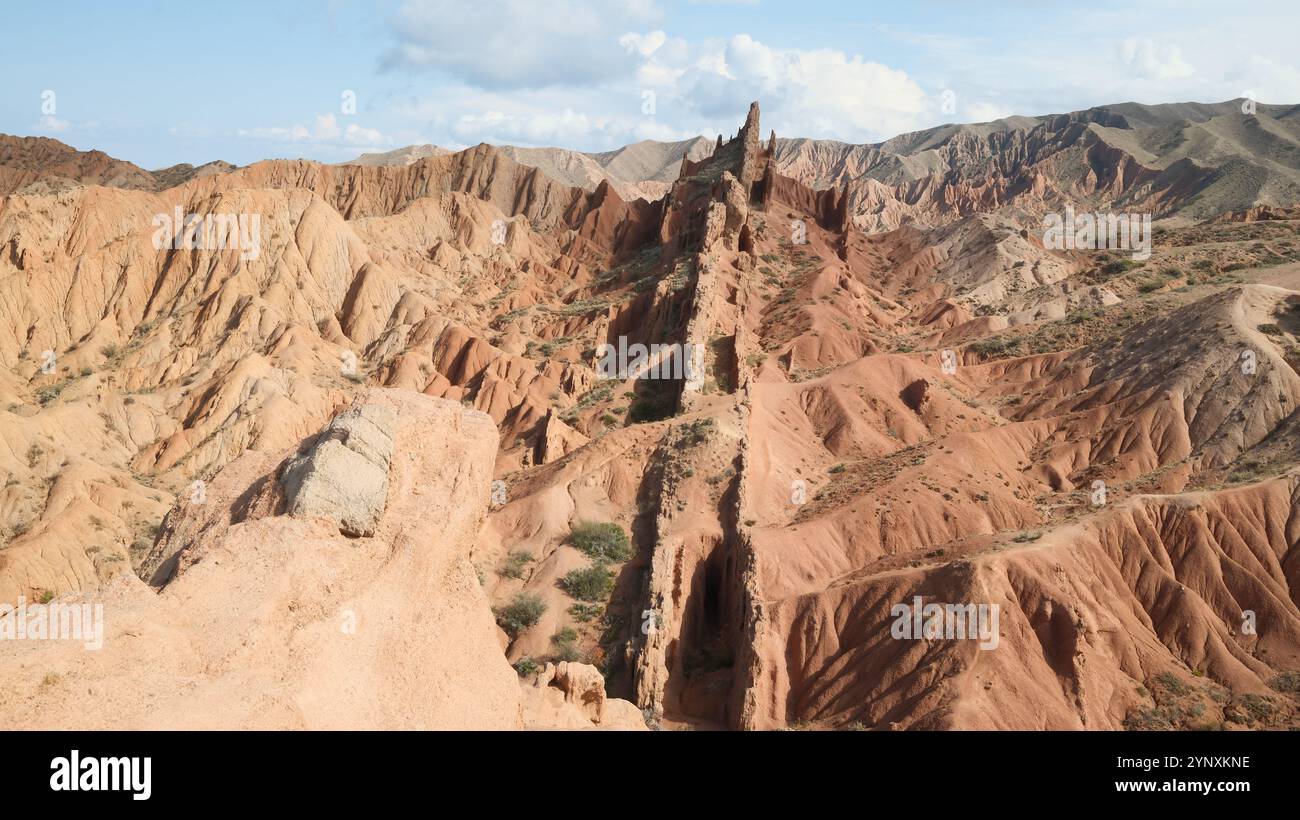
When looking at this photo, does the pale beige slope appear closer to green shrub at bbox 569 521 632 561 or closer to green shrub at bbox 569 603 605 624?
green shrub at bbox 569 603 605 624

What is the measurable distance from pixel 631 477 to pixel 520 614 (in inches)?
349

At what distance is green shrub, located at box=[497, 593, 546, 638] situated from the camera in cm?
3228

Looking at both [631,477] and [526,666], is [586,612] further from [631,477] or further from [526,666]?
[631,477]

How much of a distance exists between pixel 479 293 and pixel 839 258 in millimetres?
37261

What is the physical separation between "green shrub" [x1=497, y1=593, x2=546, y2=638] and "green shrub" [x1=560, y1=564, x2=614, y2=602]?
1.23 metres

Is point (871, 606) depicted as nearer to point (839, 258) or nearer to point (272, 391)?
point (272, 391)

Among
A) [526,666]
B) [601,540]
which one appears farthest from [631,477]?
[526,666]

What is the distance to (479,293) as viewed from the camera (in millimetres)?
83750

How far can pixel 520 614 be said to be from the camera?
3250cm

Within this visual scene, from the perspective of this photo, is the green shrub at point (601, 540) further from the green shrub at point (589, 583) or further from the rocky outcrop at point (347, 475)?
the rocky outcrop at point (347, 475)

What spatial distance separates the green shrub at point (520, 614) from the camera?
32.3 metres

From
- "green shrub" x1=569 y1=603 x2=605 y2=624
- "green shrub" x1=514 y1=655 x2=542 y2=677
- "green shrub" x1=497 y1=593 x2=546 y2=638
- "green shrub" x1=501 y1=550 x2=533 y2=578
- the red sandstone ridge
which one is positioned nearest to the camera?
the red sandstone ridge

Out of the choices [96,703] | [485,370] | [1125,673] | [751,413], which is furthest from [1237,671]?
[485,370]

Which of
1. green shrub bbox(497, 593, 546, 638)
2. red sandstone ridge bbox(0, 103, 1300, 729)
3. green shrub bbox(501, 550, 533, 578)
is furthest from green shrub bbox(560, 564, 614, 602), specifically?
green shrub bbox(501, 550, 533, 578)
